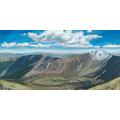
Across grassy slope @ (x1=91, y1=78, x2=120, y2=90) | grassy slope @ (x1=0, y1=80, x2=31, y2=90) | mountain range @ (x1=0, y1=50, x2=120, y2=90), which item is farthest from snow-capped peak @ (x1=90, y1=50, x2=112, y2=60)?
grassy slope @ (x1=0, y1=80, x2=31, y2=90)

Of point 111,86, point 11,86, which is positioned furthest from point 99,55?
point 11,86

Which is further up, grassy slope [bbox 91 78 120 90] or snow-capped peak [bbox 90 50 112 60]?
snow-capped peak [bbox 90 50 112 60]

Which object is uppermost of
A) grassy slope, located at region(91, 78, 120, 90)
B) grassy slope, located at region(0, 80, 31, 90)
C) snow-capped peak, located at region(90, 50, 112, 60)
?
snow-capped peak, located at region(90, 50, 112, 60)

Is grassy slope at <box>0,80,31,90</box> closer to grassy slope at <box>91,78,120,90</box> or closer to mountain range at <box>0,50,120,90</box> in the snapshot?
mountain range at <box>0,50,120,90</box>

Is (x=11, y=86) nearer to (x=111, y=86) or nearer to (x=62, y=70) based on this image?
(x=62, y=70)
